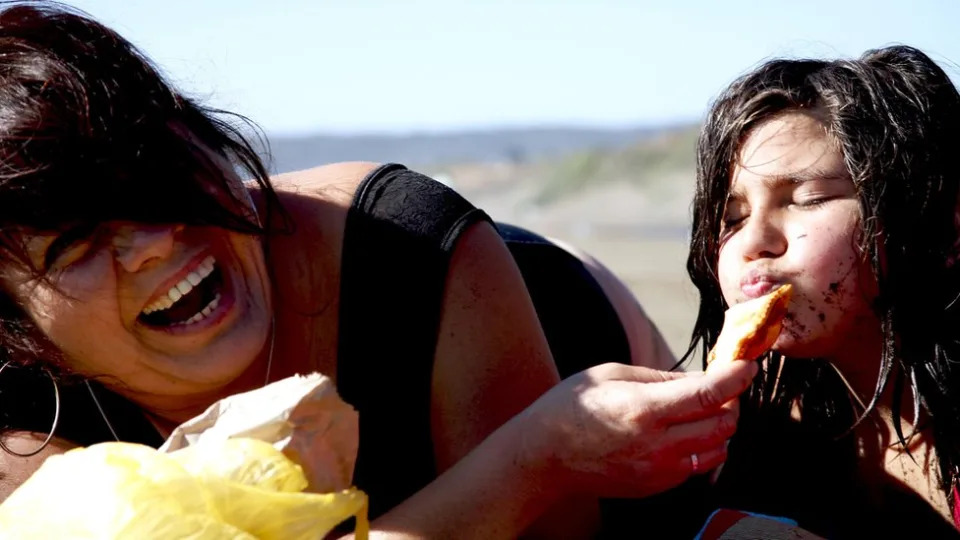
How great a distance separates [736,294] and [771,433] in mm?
472

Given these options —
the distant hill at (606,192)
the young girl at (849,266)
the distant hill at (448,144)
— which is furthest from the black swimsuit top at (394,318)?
the distant hill at (448,144)

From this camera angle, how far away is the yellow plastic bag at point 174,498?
171 centimetres

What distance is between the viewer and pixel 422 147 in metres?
52.4

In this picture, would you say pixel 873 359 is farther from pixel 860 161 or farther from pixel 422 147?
pixel 422 147

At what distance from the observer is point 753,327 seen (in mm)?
2225

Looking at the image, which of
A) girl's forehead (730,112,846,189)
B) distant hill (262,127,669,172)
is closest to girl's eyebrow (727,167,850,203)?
girl's forehead (730,112,846,189)

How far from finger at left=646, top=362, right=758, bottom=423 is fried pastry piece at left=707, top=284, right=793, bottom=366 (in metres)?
0.11

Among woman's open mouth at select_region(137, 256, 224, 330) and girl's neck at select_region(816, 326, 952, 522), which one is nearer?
woman's open mouth at select_region(137, 256, 224, 330)

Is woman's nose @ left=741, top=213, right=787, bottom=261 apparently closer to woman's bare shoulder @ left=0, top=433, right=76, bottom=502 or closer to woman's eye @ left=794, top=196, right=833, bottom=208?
woman's eye @ left=794, top=196, right=833, bottom=208

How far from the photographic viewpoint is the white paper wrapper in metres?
Answer: 1.83

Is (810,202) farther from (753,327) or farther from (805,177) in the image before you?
(753,327)

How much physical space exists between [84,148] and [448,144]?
50.8 metres

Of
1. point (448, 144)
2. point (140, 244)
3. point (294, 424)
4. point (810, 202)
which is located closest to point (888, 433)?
point (810, 202)

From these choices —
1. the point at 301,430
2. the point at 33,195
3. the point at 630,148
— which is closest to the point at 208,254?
the point at 33,195
